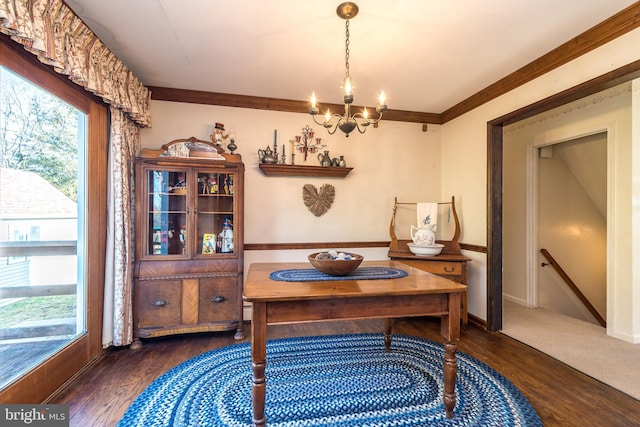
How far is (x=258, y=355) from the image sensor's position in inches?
58.8

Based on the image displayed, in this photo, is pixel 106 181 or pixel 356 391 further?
pixel 106 181

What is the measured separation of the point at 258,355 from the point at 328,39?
2.20 m

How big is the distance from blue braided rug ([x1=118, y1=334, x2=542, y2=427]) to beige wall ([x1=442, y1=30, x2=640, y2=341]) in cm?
135

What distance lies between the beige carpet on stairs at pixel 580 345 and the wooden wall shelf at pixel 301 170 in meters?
2.46

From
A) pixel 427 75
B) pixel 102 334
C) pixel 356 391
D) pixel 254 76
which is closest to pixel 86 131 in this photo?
pixel 254 76

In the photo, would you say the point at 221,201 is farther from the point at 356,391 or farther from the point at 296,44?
the point at 356,391

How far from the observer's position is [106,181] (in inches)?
94.5

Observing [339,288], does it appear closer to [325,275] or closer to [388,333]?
[325,275]

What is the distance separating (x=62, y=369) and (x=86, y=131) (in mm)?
1731

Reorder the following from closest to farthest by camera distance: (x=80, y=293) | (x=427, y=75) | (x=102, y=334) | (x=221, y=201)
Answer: (x=80, y=293) < (x=102, y=334) < (x=427, y=75) < (x=221, y=201)

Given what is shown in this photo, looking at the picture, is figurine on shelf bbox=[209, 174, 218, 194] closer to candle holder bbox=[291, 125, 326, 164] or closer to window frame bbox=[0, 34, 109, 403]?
window frame bbox=[0, 34, 109, 403]

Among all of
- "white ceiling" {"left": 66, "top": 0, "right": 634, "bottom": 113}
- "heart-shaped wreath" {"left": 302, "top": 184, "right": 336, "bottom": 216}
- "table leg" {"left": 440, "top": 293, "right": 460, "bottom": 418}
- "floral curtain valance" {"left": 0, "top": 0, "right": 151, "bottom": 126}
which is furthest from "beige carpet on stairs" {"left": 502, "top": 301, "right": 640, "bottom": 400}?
"floral curtain valance" {"left": 0, "top": 0, "right": 151, "bottom": 126}

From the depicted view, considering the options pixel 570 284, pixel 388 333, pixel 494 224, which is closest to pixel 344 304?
pixel 388 333

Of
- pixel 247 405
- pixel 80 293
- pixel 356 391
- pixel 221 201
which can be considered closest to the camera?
pixel 247 405
